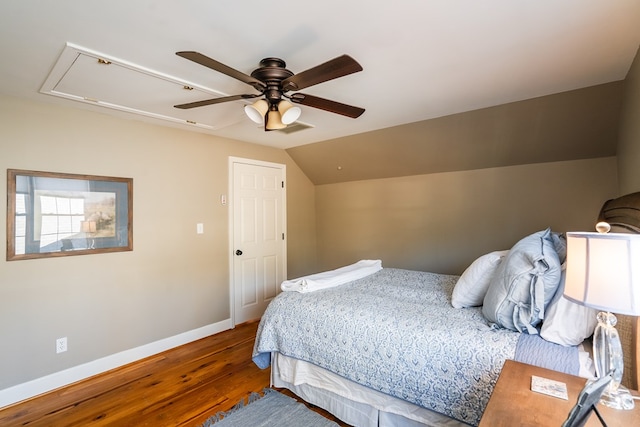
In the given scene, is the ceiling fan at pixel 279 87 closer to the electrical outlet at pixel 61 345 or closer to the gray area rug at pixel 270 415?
the gray area rug at pixel 270 415

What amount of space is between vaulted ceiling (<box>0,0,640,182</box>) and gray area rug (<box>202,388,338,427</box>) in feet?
7.54

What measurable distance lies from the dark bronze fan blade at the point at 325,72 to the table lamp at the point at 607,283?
1.12m

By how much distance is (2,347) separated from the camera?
7.75 feet

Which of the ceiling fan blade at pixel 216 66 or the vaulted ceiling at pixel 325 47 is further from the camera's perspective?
the vaulted ceiling at pixel 325 47

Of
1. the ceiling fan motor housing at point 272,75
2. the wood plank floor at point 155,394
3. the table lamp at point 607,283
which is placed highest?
the ceiling fan motor housing at point 272,75

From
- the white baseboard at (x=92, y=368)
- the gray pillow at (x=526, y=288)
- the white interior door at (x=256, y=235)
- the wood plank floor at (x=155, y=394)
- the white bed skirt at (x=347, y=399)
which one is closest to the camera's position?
the gray pillow at (x=526, y=288)

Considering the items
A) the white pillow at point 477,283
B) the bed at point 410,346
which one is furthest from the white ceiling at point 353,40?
the white pillow at point 477,283

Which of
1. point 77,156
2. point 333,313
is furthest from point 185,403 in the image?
point 77,156

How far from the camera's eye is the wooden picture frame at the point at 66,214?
242cm

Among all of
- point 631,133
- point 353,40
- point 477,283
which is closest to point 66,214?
point 353,40

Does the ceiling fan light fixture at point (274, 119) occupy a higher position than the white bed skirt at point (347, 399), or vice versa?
the ceiling fan light fixture at point (274, 119)

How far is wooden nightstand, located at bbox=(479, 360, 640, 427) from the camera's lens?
0.96 meters

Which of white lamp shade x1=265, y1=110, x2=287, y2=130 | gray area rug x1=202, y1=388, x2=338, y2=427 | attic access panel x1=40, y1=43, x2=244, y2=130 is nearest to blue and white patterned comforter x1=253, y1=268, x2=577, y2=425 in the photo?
gray area rug x1=202, y1=388, x2=338, y2=427

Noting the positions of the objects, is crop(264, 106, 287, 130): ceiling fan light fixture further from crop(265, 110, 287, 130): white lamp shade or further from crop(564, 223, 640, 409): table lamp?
crop(564, 223, 640, 409): table lamp
